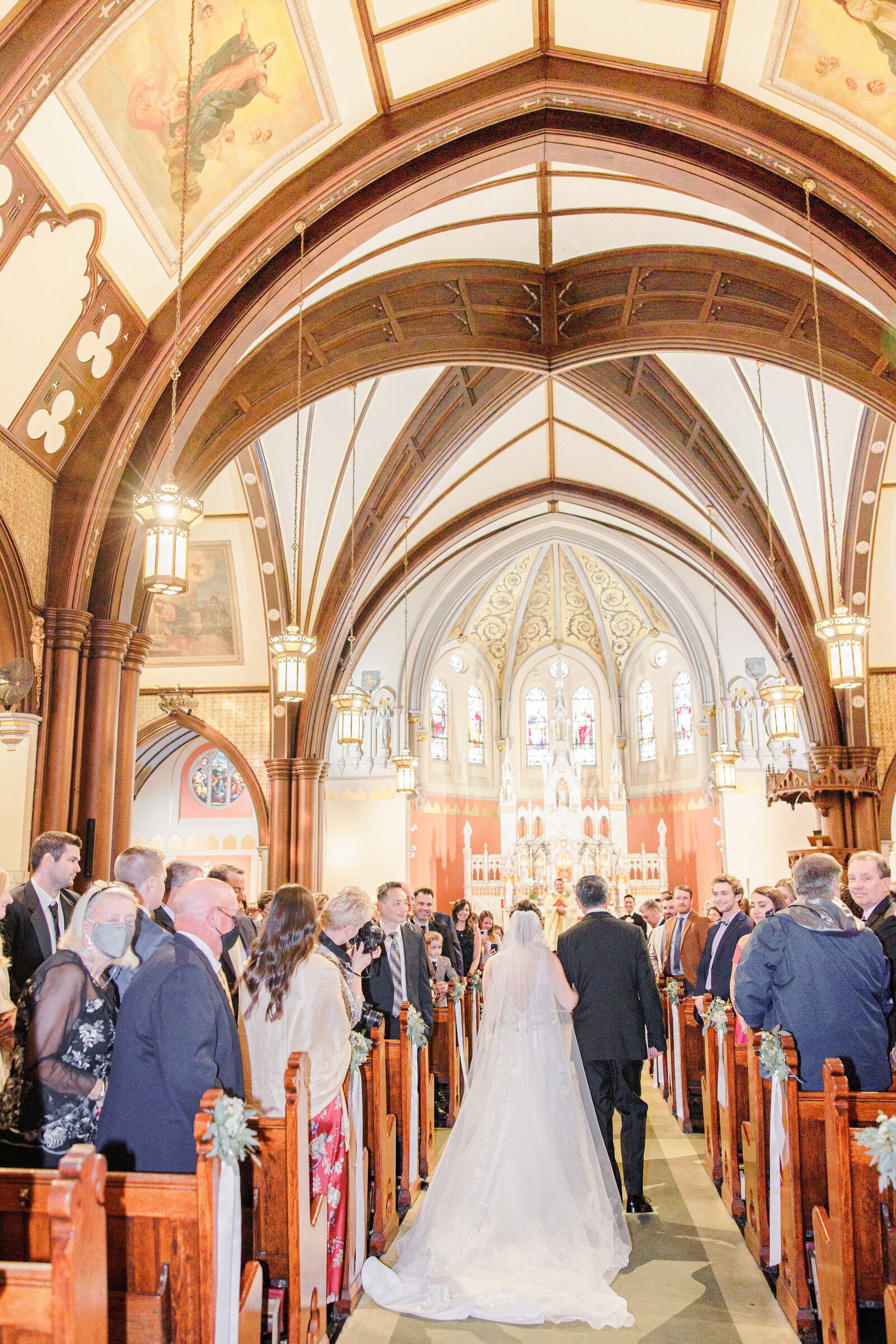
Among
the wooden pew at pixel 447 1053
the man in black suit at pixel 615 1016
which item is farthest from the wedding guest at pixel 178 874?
the wooden pew at pixel 447 1053

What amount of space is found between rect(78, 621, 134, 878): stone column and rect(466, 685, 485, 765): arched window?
16976 millimetres

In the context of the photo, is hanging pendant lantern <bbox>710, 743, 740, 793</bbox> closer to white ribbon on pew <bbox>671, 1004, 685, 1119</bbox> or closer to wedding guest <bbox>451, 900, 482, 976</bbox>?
wedding guest <bbox>451, 900, 482, 976</bbox>

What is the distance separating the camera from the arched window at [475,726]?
84.3 ft

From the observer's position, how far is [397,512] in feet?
49.5

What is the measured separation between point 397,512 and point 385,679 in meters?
7.73

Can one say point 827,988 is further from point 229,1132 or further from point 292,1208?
point 229,1132

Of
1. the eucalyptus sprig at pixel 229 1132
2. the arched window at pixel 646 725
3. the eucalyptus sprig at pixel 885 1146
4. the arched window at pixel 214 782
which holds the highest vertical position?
the arched window at pixel 646 725

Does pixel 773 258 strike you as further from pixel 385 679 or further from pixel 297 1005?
pixel 385 679

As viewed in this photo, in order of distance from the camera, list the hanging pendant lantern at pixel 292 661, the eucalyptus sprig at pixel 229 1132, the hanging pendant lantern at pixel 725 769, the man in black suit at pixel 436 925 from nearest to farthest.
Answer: the eucalyptus sprig at pixel 229 1132 → the man in black suit at pixel 436 925 → the hanging pendant lantern at pixel 292 661 → the hanging pendant lantern at pixel 725 769

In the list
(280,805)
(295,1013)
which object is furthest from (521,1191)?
(280,805)

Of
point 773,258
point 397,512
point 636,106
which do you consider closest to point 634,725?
point 397,512

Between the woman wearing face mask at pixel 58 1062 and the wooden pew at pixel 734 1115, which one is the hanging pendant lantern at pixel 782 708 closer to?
the wooden pew at pixel 734 1115

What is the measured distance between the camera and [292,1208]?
382 centimetres

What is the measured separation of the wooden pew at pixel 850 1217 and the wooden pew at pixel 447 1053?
465 centimetres
